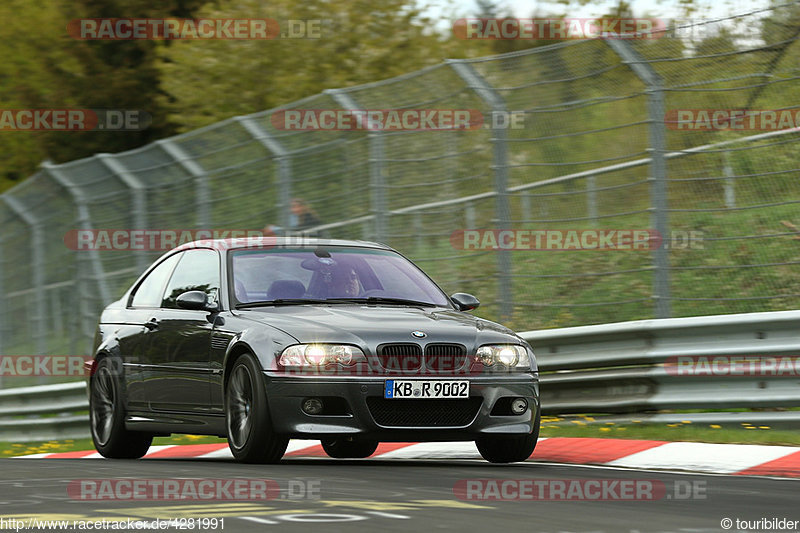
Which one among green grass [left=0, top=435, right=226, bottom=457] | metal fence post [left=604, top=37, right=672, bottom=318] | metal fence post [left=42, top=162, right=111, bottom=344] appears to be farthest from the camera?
metal fence post [left=42, top=162, right=111, bottom=344]

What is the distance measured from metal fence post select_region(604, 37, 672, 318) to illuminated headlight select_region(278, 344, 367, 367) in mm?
3135

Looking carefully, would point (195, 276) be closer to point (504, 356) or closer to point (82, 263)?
point (504, 356)

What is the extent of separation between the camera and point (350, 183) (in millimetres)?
14773

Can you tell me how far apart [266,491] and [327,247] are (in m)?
3.50

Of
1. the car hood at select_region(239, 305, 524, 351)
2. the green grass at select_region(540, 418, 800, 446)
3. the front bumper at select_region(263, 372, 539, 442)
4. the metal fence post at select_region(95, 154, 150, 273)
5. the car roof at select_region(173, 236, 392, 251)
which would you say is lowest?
the green grass at select_region(540, 418, 800, 446)

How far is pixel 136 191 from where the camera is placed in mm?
17891

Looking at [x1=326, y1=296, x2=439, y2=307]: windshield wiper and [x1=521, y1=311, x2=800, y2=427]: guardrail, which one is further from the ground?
[x1=326, y1=296, x2=439, y2=307]: windshield wiper

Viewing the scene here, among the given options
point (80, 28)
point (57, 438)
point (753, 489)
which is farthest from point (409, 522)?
point (80, 28)

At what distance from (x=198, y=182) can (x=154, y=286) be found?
5.55m

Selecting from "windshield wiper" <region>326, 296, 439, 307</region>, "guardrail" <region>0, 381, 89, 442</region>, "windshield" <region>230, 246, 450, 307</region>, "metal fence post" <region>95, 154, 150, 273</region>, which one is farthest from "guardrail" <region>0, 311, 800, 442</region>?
"metal fence post" <region>95, 154, 150, 273</region>

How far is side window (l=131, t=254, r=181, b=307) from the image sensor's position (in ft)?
37.0

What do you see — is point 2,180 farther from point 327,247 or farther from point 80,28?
point 327,247

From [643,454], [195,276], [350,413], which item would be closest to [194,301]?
[195,276]

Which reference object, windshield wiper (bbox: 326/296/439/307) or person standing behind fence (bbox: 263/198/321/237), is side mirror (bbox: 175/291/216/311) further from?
person standing behind fence (bbox: 263/198/321/237)
